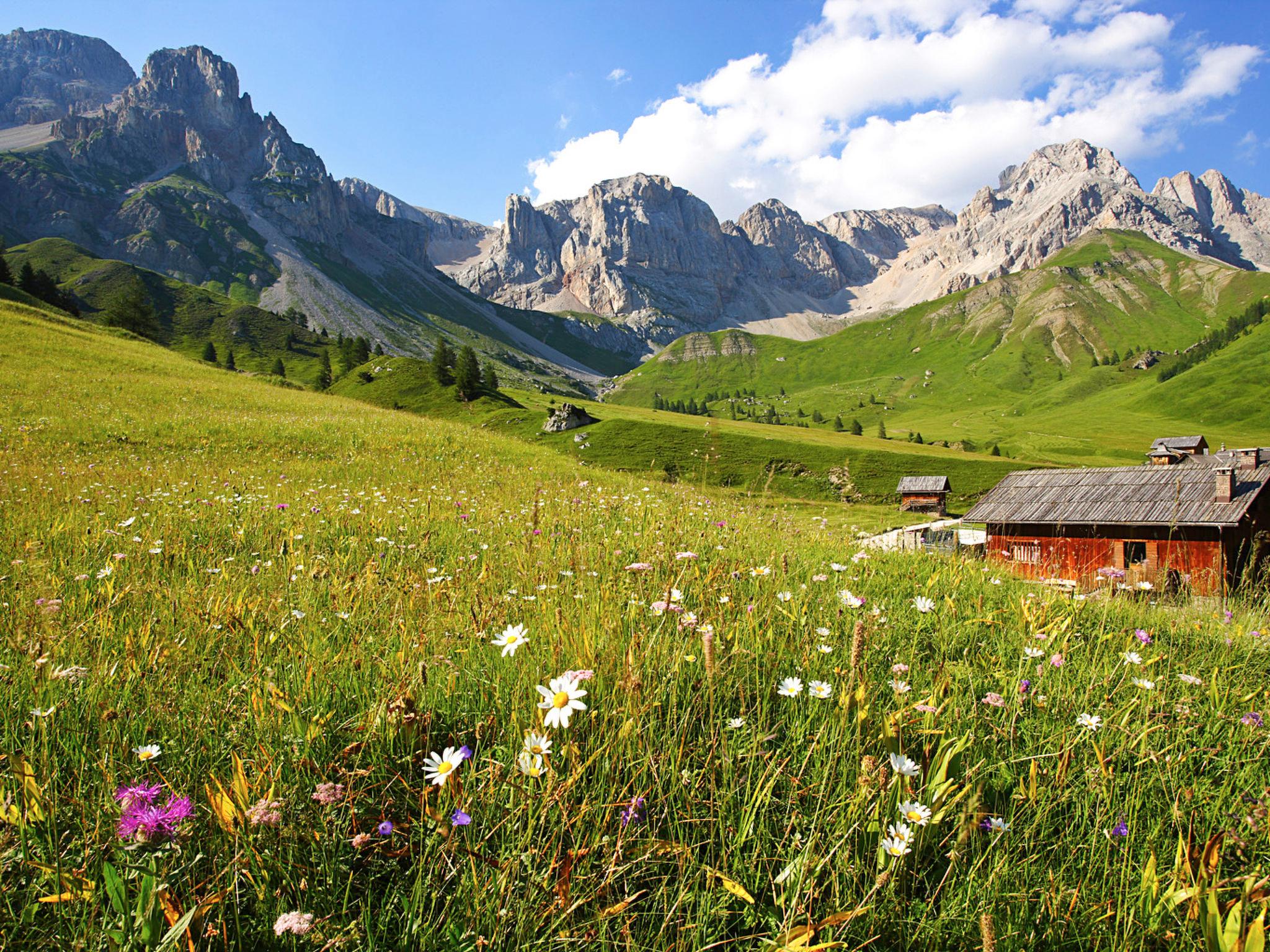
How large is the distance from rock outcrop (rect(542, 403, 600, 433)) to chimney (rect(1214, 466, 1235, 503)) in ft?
185

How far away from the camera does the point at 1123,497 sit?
3478cm

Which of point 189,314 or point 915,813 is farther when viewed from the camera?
point 189,314

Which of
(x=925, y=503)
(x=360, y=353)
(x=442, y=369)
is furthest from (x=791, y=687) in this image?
(x=360, y=353)

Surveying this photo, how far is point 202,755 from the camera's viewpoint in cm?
225

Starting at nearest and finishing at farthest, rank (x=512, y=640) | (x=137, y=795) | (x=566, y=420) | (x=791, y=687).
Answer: (x=137, y=795) < (x=791, y=687) < (x=512, y=640) < (x=566, y=420)

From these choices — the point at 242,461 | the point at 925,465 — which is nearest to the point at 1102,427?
the point at 925,465

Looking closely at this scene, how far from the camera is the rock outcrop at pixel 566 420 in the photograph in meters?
72.4

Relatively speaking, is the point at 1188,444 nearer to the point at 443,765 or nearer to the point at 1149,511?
the point at 1149,511

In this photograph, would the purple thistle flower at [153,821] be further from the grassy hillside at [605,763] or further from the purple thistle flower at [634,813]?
the purple thistle flower at [634,813]

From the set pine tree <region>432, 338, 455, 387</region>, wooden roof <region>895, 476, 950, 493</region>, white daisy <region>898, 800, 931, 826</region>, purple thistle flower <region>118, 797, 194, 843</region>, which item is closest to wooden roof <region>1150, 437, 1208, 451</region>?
wooden roof <region>895, 476, 950, 493</region>

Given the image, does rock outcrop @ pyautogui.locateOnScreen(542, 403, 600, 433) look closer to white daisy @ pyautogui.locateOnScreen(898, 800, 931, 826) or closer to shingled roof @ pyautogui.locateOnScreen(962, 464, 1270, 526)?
shingled roof @ pyautogui.locateOnScreen(962, 464, 1270, 526)

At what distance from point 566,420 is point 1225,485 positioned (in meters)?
58.5

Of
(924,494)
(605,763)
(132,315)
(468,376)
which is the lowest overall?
(605,763)

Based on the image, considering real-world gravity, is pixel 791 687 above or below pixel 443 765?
above
